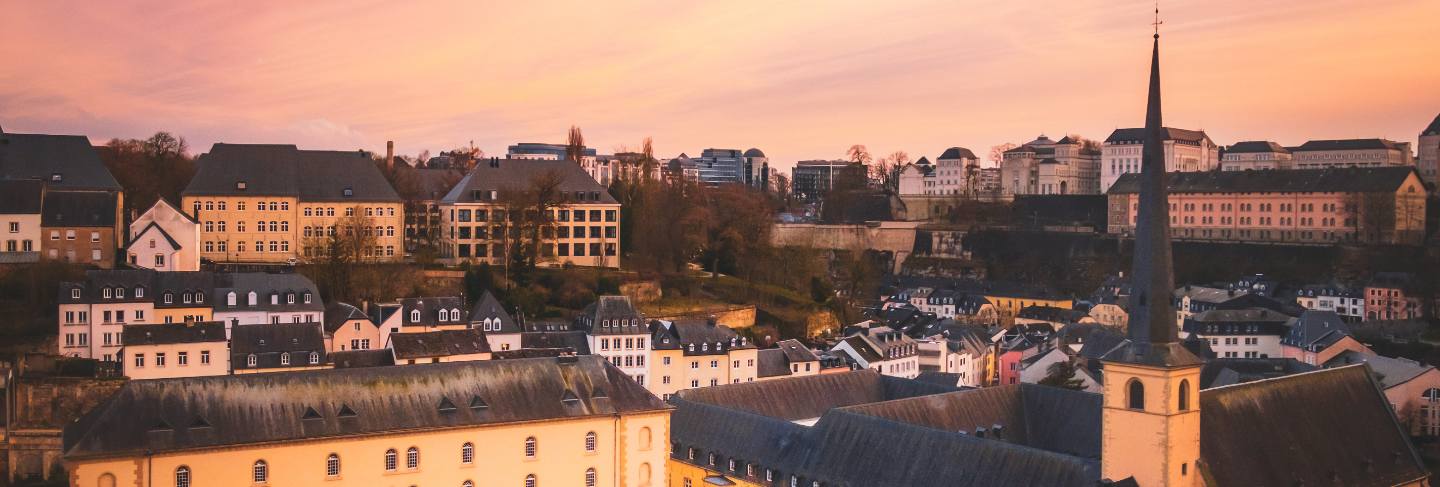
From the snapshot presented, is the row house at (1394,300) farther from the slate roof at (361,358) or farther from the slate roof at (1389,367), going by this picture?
the slate roof at (361,358)

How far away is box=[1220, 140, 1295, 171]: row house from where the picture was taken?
13975 centimetres

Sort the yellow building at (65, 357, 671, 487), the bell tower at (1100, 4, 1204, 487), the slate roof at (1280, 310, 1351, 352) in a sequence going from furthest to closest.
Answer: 1. the slate roof at (1280, 310, 1351, 352)
2. the yellow building at (65, 357, 671, 487)
3. the bell tower at (1100, 4, 1204, 487)

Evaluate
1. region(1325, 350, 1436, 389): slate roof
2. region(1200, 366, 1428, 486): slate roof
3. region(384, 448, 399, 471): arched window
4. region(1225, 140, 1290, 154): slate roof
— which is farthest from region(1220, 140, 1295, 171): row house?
region(384, 448, 399, 471): arched window

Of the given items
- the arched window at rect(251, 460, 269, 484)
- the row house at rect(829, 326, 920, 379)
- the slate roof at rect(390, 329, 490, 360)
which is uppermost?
the slate roof at rect(390, 329, 490, 360)

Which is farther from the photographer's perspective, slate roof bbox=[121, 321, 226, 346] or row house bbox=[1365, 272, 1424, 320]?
row house bbox=[1365, 272, 1424, 320]

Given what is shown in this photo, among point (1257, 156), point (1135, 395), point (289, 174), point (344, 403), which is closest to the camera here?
point (1135, 395)

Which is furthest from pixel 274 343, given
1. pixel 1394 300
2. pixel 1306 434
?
pixel 1394 300

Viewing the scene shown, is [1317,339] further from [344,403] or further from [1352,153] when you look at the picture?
[1352,153]

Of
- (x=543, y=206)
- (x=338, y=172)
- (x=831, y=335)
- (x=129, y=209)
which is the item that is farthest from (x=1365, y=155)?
(x=129, y=209)

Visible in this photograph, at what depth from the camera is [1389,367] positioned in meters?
62.2

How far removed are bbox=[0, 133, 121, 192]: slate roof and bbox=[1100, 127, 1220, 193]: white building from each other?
105942mm

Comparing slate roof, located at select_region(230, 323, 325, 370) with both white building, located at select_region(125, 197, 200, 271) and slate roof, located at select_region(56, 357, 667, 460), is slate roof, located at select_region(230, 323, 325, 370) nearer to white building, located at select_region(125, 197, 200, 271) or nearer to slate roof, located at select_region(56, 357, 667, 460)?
white building, located at select_region(125, 197, 200, 271)

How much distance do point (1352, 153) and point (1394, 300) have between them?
2026 inches

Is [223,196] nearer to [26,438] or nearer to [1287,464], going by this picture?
[26,438]
